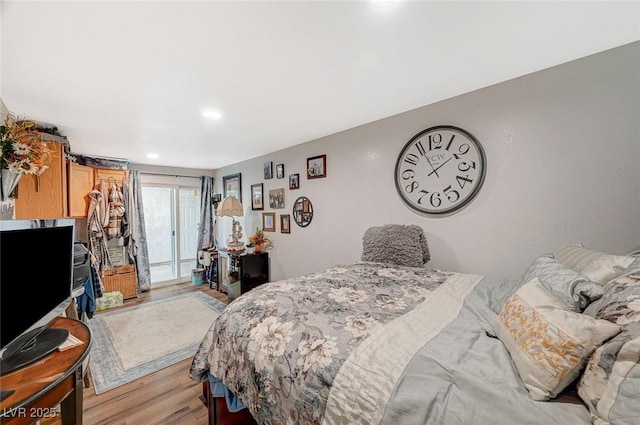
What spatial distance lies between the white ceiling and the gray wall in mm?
150

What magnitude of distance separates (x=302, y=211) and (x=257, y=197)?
1153 millimetres

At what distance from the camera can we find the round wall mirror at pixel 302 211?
3.37 m

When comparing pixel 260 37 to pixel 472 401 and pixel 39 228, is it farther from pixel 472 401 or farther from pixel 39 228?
pixel 472 401

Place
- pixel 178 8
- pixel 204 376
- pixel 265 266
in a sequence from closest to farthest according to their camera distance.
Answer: pixel 178 8, pixel 204 376, pixel 265 266

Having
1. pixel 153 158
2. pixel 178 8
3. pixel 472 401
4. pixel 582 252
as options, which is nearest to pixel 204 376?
pixel 472 401

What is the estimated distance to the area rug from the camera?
86.9 inches

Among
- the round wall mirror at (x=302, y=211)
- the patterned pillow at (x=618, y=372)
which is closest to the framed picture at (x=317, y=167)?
the round wall mirror at (x=302, y=211)

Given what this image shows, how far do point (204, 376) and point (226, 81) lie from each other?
1932mm

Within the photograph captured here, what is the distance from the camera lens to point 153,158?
4.21 m

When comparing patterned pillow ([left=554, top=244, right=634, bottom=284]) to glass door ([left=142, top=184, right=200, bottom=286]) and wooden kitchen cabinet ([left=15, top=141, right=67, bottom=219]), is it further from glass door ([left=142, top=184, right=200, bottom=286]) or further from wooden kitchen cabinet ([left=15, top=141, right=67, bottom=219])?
glass door ([left=142, top=184, right=200, bottom=286])

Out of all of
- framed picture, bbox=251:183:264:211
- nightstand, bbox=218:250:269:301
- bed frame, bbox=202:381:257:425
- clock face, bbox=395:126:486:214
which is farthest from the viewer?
framed picture, bbox=251:183:264:211

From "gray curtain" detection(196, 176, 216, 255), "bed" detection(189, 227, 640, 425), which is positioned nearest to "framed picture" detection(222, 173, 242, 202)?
"gray curtain" detection(196, 176, 216, 255)

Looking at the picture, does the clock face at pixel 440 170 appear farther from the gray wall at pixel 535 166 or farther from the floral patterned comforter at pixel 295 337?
the floral patterned comforter at pixel 295 337

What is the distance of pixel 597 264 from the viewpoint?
114 cm
